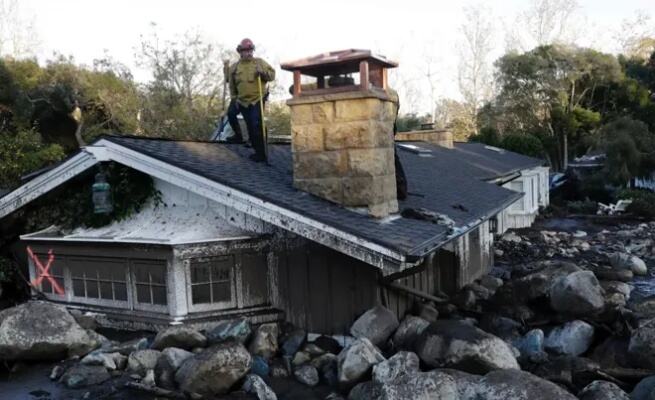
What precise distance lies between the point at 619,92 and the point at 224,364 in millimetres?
36586

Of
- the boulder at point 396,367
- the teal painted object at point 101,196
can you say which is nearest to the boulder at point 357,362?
the boulder at point 396,367

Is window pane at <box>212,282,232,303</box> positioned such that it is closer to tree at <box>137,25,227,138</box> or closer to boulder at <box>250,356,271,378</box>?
boulder at <box>250,356,271,378</box>

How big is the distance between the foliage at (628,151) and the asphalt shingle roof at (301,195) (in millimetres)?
20351

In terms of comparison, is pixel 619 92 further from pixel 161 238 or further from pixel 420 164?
pixel 161 238

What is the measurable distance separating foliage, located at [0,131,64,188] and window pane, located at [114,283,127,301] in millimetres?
9356

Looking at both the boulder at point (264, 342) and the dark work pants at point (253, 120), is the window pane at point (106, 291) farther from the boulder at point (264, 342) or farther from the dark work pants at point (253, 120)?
the dark work pants at point (253, 120)

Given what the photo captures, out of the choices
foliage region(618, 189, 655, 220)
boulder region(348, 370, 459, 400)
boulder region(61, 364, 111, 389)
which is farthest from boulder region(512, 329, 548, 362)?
foliage region(618, 189, 655, 220)

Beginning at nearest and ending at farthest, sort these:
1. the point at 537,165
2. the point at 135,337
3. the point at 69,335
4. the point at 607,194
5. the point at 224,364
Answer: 1. the point at 224,364
2. the point at 69,335
3. the point at 135,337
4. the point at 537,165
5. the point at 607,194

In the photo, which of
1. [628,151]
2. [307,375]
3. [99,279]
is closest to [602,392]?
[307,375]

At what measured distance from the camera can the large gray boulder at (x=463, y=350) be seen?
612 centimetres

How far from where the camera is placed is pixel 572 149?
38406 millimetres

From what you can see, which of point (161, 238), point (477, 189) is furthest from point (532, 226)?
point (161, 238)

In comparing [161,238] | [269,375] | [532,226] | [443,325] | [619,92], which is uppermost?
[619,92]

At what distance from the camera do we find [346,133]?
769 cm
